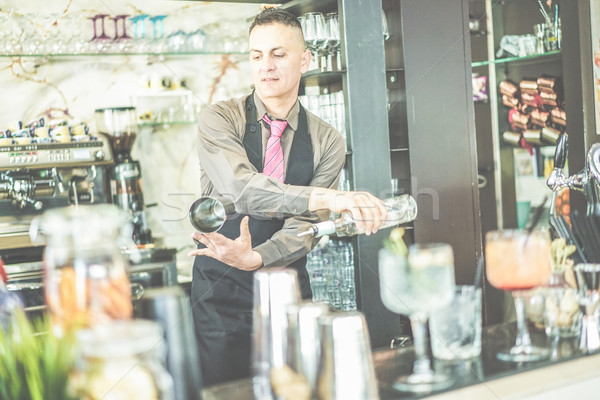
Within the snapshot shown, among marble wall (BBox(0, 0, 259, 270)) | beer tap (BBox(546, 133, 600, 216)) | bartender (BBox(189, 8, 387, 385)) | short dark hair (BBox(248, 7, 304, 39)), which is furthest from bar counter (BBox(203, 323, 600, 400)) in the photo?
marble wall (BBox(0, 0, 259, 270))

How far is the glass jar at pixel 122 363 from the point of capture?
847 mm

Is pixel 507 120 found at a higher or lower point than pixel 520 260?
higher

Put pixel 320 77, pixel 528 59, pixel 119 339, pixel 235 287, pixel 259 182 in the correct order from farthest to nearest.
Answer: pixel 528 59 → pixel 320 77 → pixel 235 287 → pixel 259 182 → pixel 119 339

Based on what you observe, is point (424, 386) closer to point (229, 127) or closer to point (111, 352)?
point (111, 352)

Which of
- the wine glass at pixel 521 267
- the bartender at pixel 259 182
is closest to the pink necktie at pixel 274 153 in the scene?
the bartender at pixel 259 182

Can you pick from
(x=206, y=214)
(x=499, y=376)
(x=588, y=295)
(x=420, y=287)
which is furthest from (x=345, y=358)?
(x=206, y=214)

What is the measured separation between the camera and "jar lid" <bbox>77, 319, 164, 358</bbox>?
0.84m

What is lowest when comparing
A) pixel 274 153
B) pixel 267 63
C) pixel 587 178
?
pixel 587 178

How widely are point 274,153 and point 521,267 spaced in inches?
60.8

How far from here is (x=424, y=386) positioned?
120 centimetres

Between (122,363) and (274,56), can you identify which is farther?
(274,56)

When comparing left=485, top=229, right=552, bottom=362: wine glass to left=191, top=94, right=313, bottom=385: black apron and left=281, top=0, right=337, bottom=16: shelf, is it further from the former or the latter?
left=281, top=0, right=337, bottom=16: shelf

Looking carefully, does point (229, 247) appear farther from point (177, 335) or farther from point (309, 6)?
point (309, 6)

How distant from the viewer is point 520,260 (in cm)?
138
